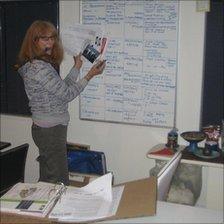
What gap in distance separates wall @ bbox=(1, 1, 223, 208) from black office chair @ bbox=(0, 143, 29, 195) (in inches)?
41.5

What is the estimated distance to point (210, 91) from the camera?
2785mm

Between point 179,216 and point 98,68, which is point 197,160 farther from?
point 179,216

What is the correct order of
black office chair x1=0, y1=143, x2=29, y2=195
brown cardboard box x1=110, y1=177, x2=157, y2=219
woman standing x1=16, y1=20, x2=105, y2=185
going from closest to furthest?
brown cardboard box x1=110, y1=177, x2=157, y2=219
black office chair x1=0, y1=143, x2=29, y2=195
woman standing x1=16, y1=20, x2=105, y2=185

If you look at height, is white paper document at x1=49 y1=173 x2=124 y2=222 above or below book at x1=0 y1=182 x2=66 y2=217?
above

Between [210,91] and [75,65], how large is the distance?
1.07 m

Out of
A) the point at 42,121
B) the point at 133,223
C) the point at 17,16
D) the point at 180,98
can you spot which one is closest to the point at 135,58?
the point at 180,98

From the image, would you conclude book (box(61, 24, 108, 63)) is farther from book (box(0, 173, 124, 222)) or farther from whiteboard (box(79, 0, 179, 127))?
book (box(0, 173, 124, 222))

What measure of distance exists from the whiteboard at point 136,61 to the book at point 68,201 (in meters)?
1.78

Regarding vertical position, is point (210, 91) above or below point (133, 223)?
above

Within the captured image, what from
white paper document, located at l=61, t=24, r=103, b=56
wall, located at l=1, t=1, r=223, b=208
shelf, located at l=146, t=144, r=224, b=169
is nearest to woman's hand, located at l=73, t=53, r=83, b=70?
white paper document, located at l=61, t=24, r=103, b=56

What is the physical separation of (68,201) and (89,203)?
8 cm

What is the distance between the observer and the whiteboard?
2.82 metres

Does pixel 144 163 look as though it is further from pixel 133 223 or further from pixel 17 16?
pixel 133 223

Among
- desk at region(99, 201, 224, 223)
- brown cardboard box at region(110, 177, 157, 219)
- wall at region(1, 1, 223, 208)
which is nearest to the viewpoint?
brown cardboard box at region(110, 177, 157, 219)
